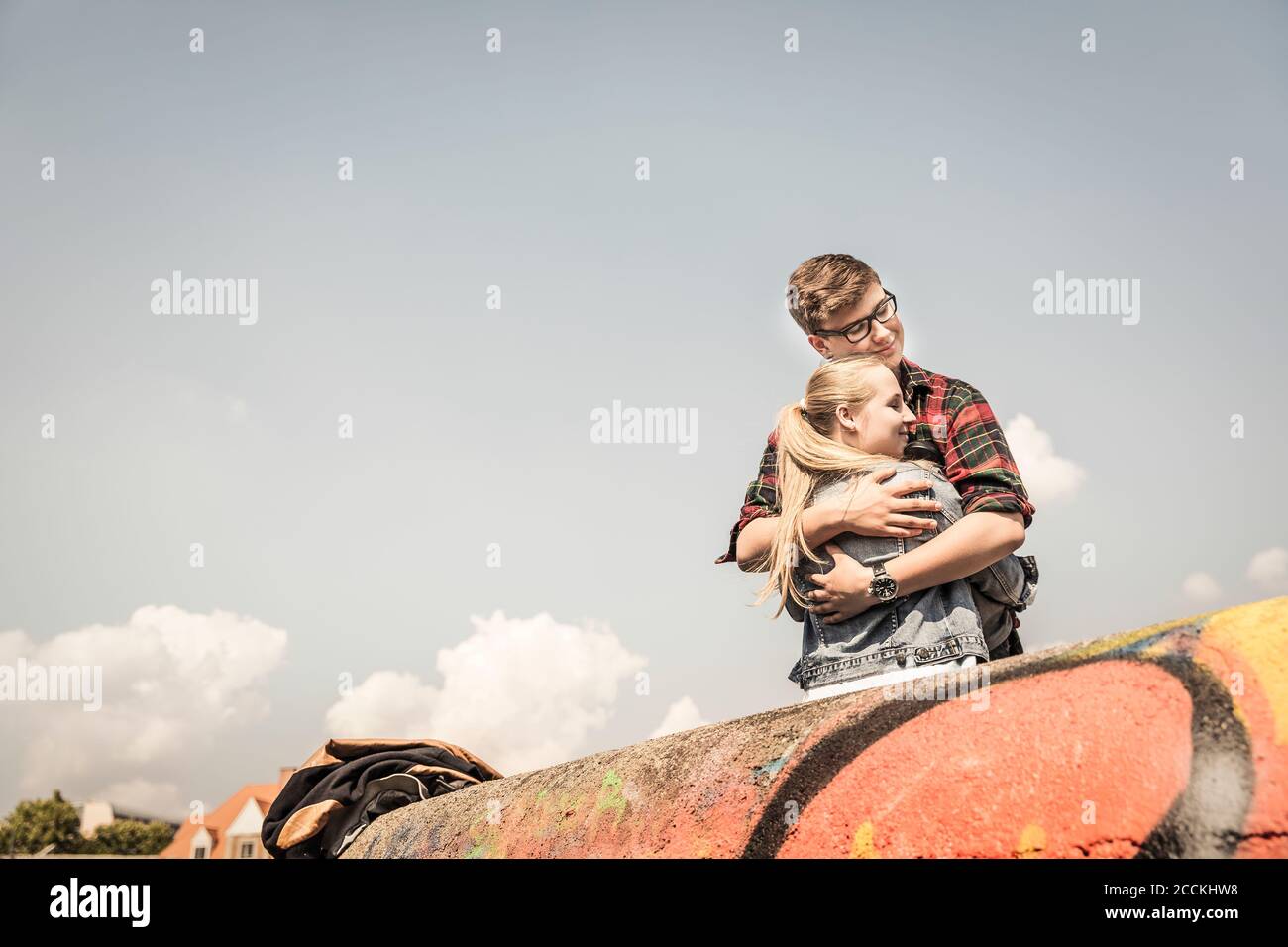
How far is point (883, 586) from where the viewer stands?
3152mm

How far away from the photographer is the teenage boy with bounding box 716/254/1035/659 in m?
3.12

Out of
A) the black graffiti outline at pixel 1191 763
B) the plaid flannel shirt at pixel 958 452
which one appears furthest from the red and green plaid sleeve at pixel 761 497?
the black graffiti outline at pixel 1191 763

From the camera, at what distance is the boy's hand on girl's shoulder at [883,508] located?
316 cm

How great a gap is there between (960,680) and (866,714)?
0.78ft

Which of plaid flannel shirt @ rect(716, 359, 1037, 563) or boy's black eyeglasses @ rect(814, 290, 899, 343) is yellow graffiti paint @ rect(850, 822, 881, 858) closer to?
plaid flannel shirt @ rect(716, 359, 1037, 563)

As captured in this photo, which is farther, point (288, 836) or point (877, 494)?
point (288, 836)

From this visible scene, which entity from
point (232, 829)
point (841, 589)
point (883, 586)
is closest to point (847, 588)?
point (841, 589)

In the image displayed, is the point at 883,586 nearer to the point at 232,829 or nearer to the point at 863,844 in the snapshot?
the point at 863,844

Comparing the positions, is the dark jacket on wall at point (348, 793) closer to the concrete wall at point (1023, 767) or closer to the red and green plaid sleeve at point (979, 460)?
the concrete wall at point (1023, 767)

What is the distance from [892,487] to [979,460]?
0.46m
